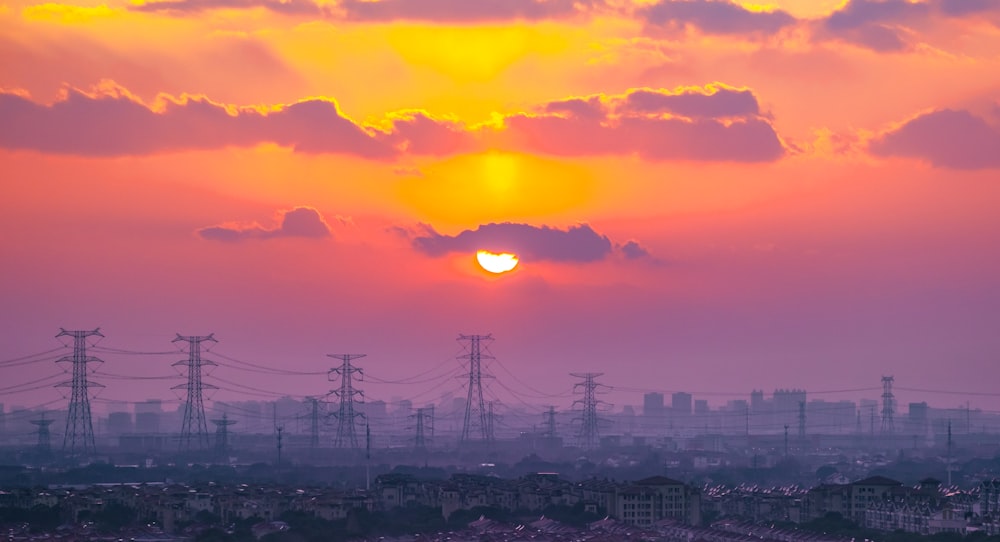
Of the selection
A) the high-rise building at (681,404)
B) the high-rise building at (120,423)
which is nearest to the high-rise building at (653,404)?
the high-rise building at (681,404)

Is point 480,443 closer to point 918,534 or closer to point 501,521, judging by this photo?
point 501,521

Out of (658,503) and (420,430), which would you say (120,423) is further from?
(658,503)

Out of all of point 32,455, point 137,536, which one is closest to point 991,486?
point 137,536

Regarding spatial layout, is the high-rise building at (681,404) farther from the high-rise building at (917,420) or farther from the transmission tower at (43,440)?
the transmission tower at (43,440)

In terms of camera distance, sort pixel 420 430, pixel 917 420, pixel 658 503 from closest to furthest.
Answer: pixel 658 503 < pixel 420 430 < pixel 917 420

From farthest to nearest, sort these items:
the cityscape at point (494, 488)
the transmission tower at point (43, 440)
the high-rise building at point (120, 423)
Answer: the high-rise building at point (120, 423) → the transmission tower at point (43, 440) → the cityscape at point (494, 488)

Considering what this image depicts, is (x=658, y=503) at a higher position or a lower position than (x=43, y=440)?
higher

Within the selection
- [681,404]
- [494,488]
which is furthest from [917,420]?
[494,488]

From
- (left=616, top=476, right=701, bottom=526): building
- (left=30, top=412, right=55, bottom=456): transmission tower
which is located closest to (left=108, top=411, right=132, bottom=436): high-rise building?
(left=30, top=412, right=55, bottom=456): transmission tower
